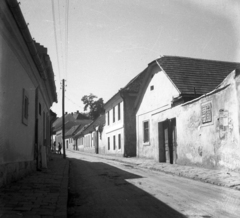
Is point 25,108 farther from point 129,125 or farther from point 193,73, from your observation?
point 129,125

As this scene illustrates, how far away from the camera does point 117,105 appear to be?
86.2 feet

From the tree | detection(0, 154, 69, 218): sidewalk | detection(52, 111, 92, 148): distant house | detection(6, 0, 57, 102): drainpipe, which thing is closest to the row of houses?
detection(0, 154, 69, 218): sidewalk

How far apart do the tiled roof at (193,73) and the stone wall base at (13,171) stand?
8066 mm

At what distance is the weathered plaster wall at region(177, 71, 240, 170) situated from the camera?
31.9 ft

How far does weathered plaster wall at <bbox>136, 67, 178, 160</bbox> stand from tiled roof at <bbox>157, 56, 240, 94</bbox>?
0.47 meters

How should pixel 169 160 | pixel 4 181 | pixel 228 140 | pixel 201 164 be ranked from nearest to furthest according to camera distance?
pixel 4 181
pixel 228 140
pixel 201 164
pixel 169 160

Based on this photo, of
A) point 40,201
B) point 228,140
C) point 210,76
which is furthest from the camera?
point 210,76

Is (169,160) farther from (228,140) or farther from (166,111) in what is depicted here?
(228,140)

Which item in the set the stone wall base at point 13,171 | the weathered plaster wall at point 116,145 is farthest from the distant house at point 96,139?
the stone wall base at point 13,171

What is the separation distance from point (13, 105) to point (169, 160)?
964 centimetres

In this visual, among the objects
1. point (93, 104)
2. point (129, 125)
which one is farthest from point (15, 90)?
point (93, 104)

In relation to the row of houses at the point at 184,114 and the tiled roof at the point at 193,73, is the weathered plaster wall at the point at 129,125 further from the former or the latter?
the tiled roof at the point at 193,73

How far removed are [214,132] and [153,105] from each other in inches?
293

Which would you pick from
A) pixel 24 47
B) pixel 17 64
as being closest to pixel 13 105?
pixel 17 64
